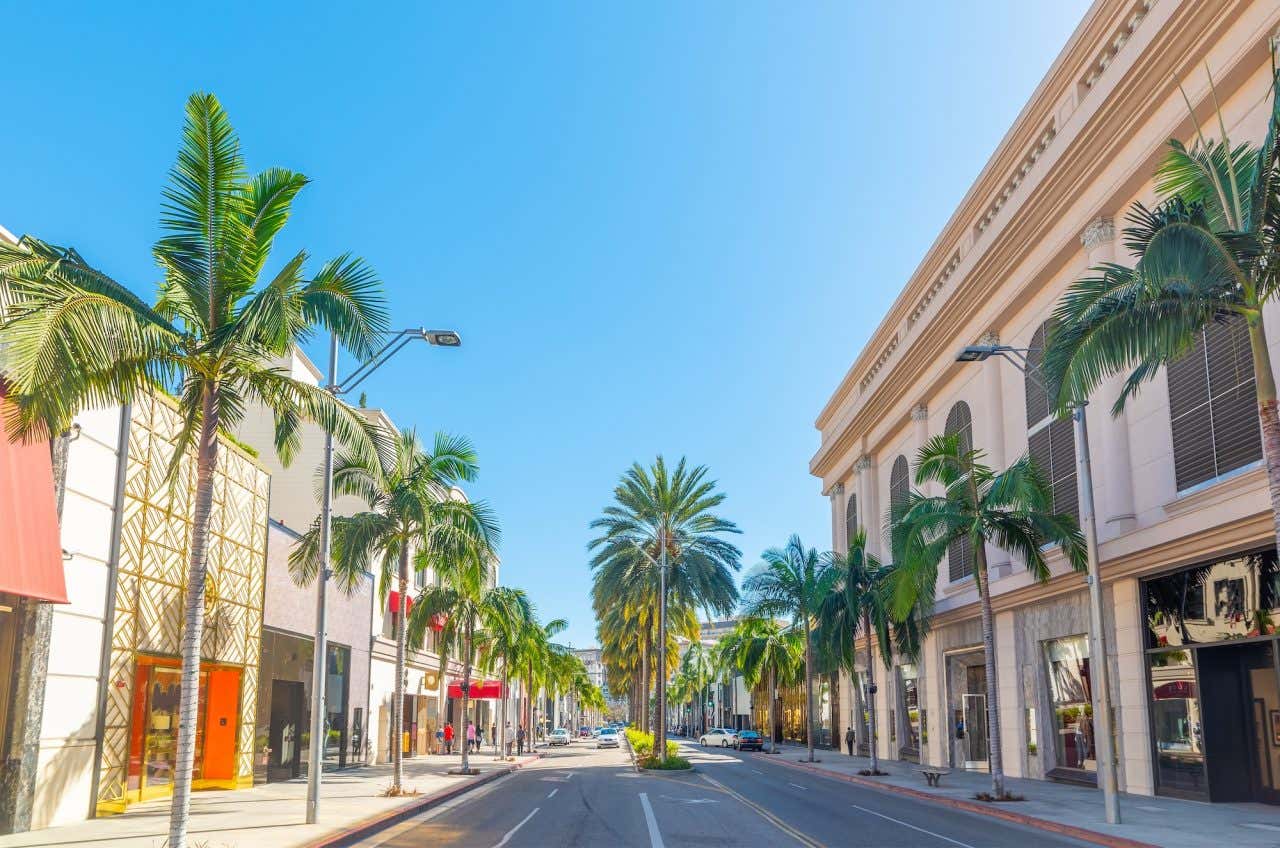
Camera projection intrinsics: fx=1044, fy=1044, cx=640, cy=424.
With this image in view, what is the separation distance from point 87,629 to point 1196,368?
77.8ft

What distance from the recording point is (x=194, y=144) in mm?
13961

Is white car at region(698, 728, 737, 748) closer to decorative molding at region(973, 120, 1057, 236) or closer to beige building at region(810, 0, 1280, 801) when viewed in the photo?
beige building at region(810, 0, 1280, 801)

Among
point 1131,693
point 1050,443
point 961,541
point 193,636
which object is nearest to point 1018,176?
point 1050,443

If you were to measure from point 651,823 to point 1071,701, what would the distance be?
16960 mm

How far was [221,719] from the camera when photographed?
1049 inches

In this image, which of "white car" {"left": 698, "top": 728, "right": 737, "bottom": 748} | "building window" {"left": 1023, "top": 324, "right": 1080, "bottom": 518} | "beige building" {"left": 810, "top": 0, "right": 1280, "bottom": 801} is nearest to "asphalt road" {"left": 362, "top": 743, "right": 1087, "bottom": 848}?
"beige building" {"left": 810, "top": 0, "right": 1280, "bottom": 801}

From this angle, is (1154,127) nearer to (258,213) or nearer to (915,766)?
(258,213)

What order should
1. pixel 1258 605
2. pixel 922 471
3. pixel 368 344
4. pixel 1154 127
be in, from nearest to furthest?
pixel 368 344 → pixel 1258 605 → pixel 1154 127 → pixel 922 471

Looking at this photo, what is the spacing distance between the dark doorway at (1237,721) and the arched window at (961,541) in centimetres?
1594

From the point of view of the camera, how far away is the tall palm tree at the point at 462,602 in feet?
92.2

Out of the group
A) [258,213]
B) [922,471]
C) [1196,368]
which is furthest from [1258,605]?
[258,213]

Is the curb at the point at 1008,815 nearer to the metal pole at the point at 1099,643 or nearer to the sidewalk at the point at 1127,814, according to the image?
the sidewalk at the point at 1127,814

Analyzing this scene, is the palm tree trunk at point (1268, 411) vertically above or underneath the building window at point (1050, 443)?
underneath

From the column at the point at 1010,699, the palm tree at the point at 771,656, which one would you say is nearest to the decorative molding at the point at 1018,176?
the column at the point at 1010,699
